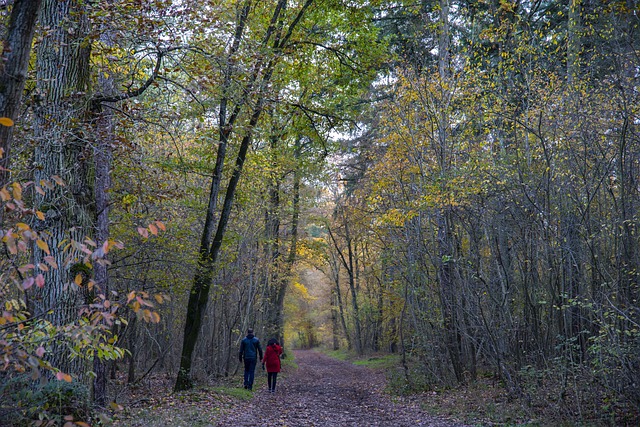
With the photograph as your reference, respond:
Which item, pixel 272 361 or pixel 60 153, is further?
pixel 272 361

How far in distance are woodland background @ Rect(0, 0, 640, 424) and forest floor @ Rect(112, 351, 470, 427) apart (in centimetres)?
101

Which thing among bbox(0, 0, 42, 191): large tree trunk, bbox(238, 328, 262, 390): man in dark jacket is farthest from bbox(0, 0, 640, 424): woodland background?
bbox(238, 328, 262, 390): man in dark jacket

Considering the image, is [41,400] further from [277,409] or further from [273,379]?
[273,379]

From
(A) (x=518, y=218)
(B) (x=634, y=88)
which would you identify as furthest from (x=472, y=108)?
(B) (x=634, y=88)

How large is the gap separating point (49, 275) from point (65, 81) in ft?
8.47

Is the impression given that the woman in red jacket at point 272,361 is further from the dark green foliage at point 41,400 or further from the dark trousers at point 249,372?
the dark green foliage at point 41,400

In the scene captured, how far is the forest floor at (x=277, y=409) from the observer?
8836 mm

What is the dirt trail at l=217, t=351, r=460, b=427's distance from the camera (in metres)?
9.28

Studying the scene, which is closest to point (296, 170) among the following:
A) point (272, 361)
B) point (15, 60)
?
point (272, 361)

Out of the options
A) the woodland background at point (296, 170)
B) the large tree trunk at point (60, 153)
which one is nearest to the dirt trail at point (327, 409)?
the woodland background at point (296, 170)

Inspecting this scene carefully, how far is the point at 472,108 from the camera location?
11461 millimetres

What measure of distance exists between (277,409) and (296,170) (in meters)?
9.15

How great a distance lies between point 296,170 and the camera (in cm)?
1791

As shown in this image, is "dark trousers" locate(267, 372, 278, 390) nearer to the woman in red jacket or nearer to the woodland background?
the woman in red jacket
